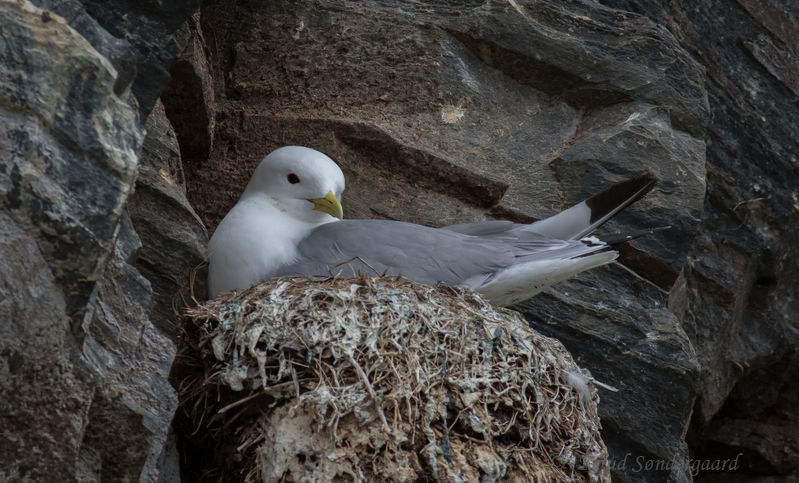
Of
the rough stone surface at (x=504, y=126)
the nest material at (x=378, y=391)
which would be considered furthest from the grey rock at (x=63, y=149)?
the rough stone surface at (x=504, y=126)

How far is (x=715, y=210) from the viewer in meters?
5.20

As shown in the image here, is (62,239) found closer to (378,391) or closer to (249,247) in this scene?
(378,391)

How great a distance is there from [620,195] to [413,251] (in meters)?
0.93

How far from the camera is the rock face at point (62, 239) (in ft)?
7.61

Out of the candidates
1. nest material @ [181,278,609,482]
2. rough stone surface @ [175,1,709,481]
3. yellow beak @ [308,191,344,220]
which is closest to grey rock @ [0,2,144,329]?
nest material @ [181,278,609,482]

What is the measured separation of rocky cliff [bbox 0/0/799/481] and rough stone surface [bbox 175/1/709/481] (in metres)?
0.01

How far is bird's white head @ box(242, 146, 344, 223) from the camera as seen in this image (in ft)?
13.6

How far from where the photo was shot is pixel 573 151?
4738mm

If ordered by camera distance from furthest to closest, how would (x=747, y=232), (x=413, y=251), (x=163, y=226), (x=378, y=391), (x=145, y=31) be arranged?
(x=747, y=232), (x=413, y=251), (x=163, y=226), (x=378, y=391), (x=145, y=31)

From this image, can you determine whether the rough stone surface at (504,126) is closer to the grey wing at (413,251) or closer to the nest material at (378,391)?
A: the grey wing at (413,251)

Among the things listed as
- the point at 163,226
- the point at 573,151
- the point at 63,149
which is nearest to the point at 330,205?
the point at 163,226

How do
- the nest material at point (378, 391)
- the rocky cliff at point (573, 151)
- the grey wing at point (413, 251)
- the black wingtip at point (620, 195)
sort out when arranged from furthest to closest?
the rocky cliff at point (573, 151), the black wingtip at point (620, 195), the grey wing at point (413, 251), the nest material at point (378, 391)

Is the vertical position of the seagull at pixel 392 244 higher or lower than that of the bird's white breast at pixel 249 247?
higher

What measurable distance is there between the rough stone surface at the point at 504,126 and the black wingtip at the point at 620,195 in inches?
20.4
